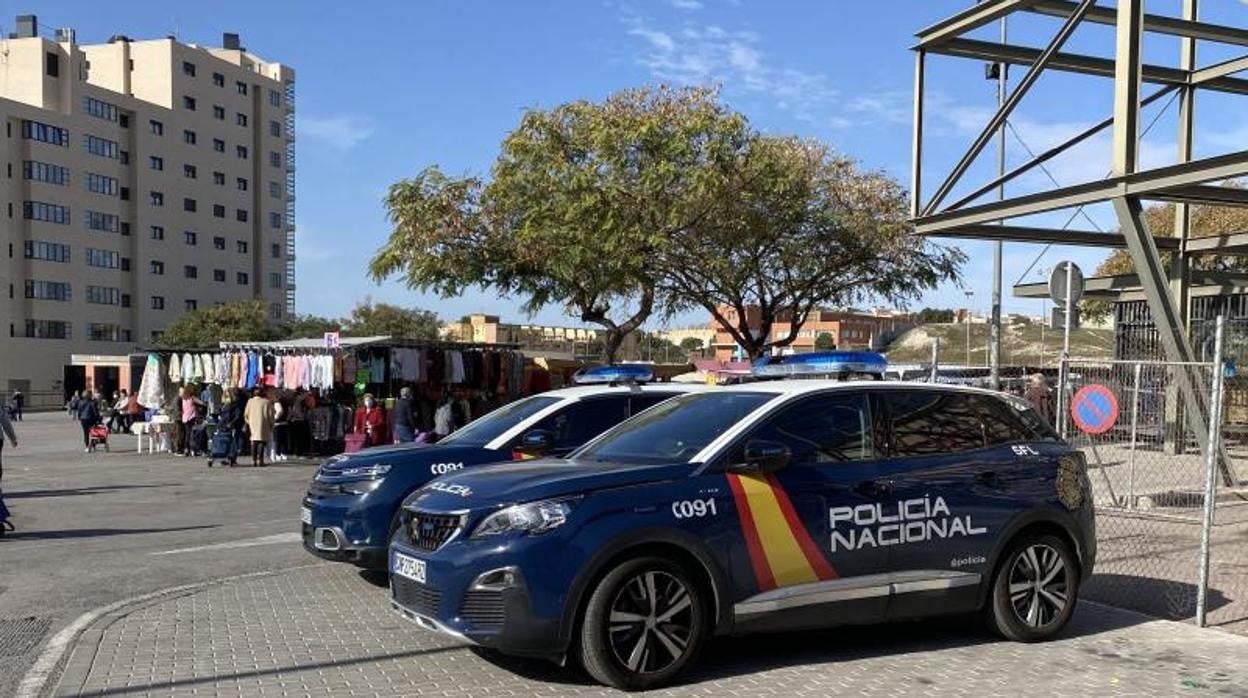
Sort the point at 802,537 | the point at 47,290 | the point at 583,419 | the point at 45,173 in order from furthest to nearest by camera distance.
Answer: the point at 47,290
the point at 45,173
the point at 583,419
the point at 802,537

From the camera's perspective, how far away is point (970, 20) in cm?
1550

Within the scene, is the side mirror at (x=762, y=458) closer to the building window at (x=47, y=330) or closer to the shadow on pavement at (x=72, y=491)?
the shadow on pavement at (x=72, y=491)

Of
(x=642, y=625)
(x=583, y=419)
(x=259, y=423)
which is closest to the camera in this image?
(x=642, y=625)

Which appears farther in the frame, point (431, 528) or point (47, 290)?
point (47, 290)

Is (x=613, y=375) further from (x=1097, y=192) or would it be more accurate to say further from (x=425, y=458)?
(x=1097, y=192)

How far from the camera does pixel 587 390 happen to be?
9.66 metres

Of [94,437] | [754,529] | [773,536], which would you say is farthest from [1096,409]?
[94,437]

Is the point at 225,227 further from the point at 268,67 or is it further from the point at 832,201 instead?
the point at 832,201

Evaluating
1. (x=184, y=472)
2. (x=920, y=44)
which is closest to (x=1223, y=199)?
(x=920, y=44)

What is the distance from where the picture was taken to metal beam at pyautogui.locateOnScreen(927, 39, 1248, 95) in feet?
55.7

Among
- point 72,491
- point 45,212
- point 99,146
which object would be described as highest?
point 99,146

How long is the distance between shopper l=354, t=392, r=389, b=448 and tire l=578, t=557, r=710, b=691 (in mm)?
15732

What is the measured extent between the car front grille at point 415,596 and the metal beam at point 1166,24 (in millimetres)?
13491

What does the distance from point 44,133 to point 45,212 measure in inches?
208
